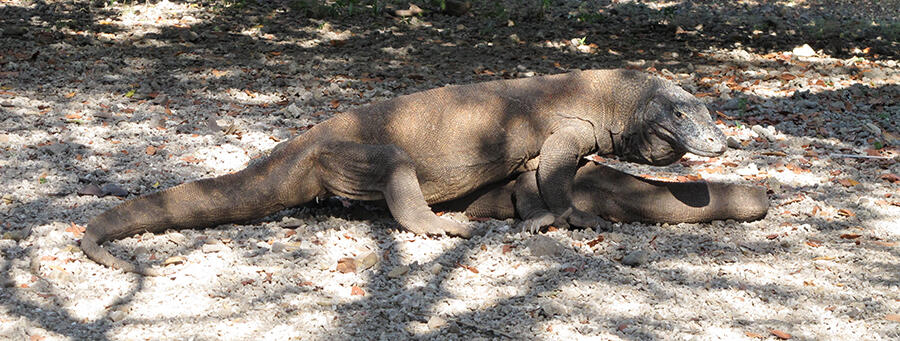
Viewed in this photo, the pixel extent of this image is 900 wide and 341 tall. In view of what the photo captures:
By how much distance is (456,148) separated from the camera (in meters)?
4.86

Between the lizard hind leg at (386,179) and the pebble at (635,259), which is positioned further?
the lizard hind leg at (386,179)

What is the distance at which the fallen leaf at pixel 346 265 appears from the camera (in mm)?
4109

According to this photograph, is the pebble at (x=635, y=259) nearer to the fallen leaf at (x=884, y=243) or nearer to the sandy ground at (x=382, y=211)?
the sandy ground at (x=382, y=211)

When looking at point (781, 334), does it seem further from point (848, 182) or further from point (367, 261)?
point (848, 182)

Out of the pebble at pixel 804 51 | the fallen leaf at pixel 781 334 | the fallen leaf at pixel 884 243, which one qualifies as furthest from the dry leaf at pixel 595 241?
the pebble at pixel 804 51

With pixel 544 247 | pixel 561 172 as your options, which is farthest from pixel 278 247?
pixel 561 172

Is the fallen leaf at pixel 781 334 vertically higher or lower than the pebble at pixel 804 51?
higher

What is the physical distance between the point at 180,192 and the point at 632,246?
2.29m

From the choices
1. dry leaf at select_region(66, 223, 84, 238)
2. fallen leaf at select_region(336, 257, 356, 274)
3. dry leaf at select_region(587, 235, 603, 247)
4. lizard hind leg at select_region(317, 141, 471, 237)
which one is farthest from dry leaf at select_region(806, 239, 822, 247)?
dry leaf at select_region(66, 223, 84, 238)

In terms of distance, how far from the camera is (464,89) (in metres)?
5.01

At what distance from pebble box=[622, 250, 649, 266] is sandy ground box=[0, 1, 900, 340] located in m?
0.01

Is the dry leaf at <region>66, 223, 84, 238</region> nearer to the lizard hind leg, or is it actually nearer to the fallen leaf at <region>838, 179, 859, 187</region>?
the lizard hind leg

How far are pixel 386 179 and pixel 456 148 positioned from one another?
437 mm

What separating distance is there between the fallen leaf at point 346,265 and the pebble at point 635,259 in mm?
1283
